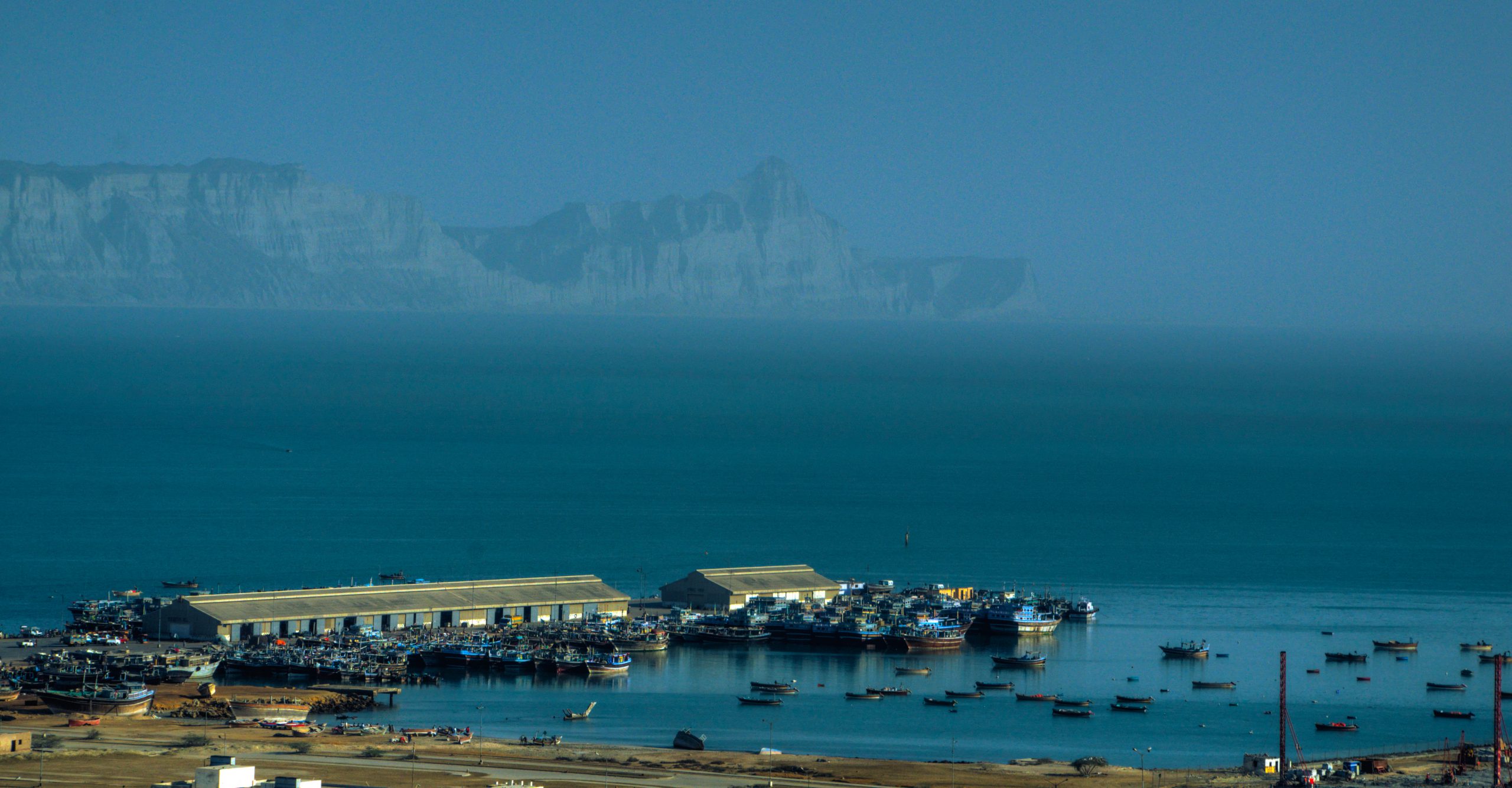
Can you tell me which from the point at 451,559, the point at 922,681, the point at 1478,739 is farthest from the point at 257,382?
the point at 1478,739

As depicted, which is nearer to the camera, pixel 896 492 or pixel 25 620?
pixel 25 620

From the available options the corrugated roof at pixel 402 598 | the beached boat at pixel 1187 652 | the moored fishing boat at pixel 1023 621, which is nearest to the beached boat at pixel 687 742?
the corrugated roof at pixel 402 598

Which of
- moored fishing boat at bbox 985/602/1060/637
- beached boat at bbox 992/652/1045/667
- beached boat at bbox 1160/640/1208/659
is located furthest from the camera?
moored fishing boat at bbox 985/602/1060/637

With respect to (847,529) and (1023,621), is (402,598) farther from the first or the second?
(847,529)

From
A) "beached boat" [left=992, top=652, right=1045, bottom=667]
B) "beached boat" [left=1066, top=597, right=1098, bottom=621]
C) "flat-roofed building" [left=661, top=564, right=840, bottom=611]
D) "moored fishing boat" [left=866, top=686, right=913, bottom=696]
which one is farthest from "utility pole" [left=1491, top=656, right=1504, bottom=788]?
"flat-roofed building" [left=661, top=564, right=840, bottom=611]

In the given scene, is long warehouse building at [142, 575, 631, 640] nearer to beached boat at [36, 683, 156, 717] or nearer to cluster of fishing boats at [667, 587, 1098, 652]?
cluster of fishing boats at [667, 587, 1098, 652]

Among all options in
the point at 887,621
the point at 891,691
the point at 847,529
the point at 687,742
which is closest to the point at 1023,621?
the point at 887,621

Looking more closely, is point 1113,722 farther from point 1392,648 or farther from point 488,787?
point 488,787
